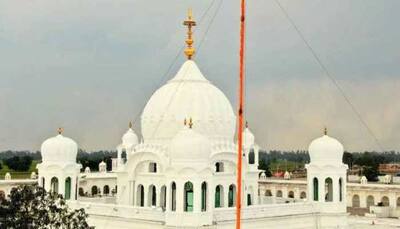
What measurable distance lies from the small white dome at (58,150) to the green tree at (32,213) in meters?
8.93

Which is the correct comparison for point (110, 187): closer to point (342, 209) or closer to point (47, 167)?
point (47, 167)

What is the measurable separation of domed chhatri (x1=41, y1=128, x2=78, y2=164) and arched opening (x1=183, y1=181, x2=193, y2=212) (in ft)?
23.7

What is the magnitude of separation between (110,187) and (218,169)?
81.3 ft

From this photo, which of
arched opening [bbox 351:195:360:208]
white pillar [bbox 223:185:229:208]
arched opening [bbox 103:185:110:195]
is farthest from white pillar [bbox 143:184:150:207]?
arched opening [bbox 351:195:360:208]

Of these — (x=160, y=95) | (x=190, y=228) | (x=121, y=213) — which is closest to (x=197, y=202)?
(x=190, y=228)

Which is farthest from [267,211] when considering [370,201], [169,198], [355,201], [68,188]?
[355,201]

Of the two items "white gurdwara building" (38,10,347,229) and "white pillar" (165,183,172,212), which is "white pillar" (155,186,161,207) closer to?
"white gurdwara building" (38,10,347,229)

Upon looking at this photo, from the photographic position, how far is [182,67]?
30828mm

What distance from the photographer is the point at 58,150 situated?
96.2ft

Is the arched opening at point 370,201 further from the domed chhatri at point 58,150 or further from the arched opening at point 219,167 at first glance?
the domed chhatri at point 58,150

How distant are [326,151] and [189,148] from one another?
789 cm

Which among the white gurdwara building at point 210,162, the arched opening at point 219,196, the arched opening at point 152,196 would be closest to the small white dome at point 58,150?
the white gurdwara building at point 210,162

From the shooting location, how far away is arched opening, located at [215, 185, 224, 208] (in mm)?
28375

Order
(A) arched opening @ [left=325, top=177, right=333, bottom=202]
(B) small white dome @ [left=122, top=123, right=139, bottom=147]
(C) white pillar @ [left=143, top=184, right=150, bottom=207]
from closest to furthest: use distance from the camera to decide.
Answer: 1. (C) white pillar @ [left=143, top=184, right=150, bottom=207]
2. (A) arched opening @ [left=325, top=177, right=333, bottom=202]
3. (B) small white dome @ [left=122, top=123, right=139, bottom=147]
